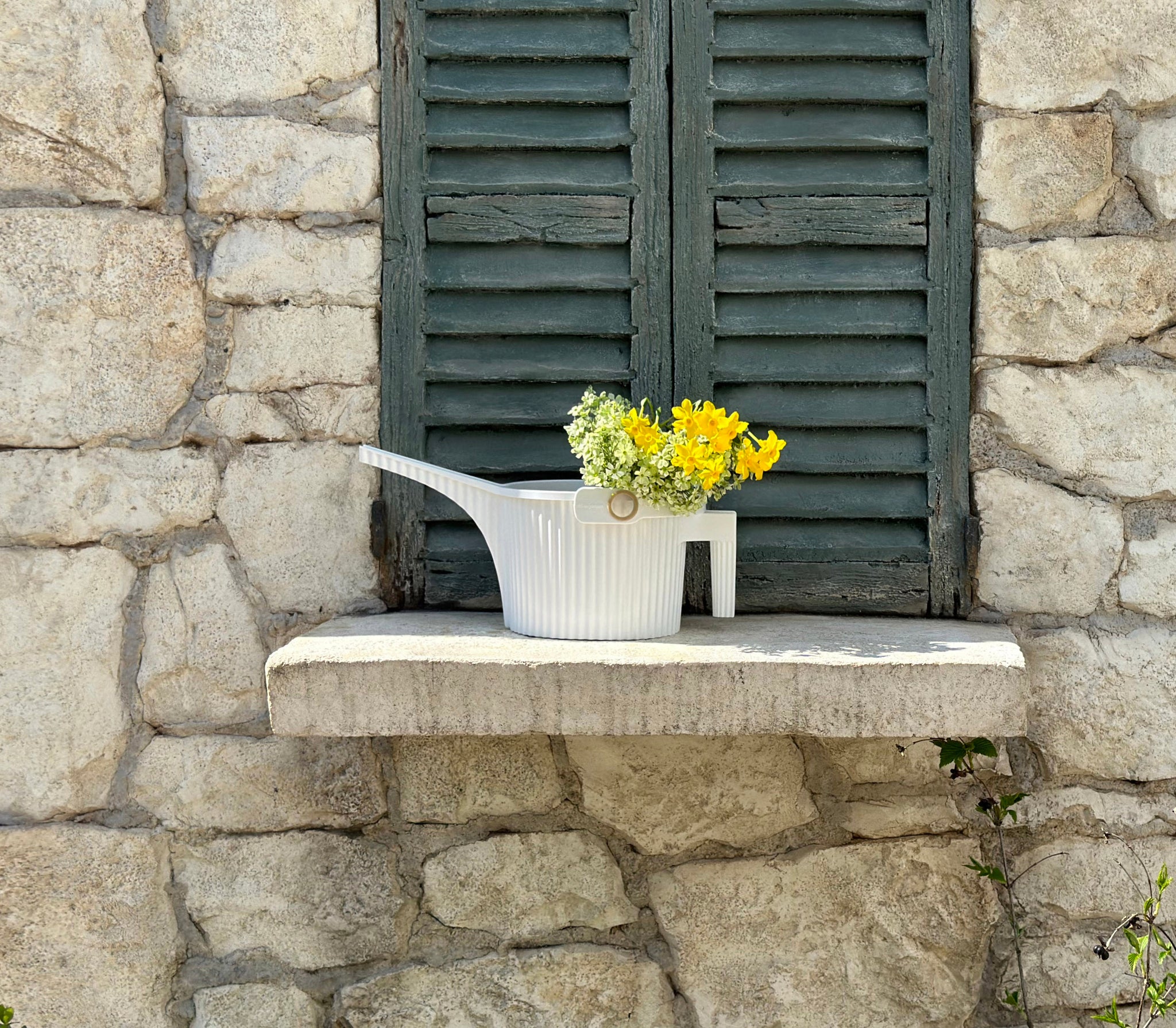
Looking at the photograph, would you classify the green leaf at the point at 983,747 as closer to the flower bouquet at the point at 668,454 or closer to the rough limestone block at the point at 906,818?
the rough limestone block at the point at 906,818

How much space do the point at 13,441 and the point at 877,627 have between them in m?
1.39

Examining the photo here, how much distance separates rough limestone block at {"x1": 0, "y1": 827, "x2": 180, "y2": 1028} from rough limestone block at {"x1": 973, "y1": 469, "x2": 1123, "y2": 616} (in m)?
1.43

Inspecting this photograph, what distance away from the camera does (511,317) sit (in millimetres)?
1817

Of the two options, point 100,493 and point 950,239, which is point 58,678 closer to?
point 100,493

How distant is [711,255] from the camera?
5.94 feet

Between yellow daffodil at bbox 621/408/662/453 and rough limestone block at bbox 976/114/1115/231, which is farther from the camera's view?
rough limestone block at bbox 976/114/1115/231

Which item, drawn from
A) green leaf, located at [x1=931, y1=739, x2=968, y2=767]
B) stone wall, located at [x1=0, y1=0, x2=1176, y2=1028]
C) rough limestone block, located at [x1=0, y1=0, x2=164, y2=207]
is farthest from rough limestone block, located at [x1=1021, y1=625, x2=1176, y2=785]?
rough limestone block, located at [x1=0, y1=0, x2=164, y2=207]

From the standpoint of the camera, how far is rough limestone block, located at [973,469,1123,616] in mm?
1798

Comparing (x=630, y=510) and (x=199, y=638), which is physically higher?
(x=630, y=510)

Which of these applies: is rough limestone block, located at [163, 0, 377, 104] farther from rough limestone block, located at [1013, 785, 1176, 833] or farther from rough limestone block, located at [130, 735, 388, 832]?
rough limestone block, located at [1013, 785, 1176, 833]

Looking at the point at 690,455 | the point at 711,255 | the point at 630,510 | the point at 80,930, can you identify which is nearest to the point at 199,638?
the point at 80,930

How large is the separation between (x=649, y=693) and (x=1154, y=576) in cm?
89

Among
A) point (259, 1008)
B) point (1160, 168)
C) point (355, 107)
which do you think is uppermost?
point (355, 107)

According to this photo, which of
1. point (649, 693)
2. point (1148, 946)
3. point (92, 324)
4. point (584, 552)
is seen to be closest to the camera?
point (649, 693)
